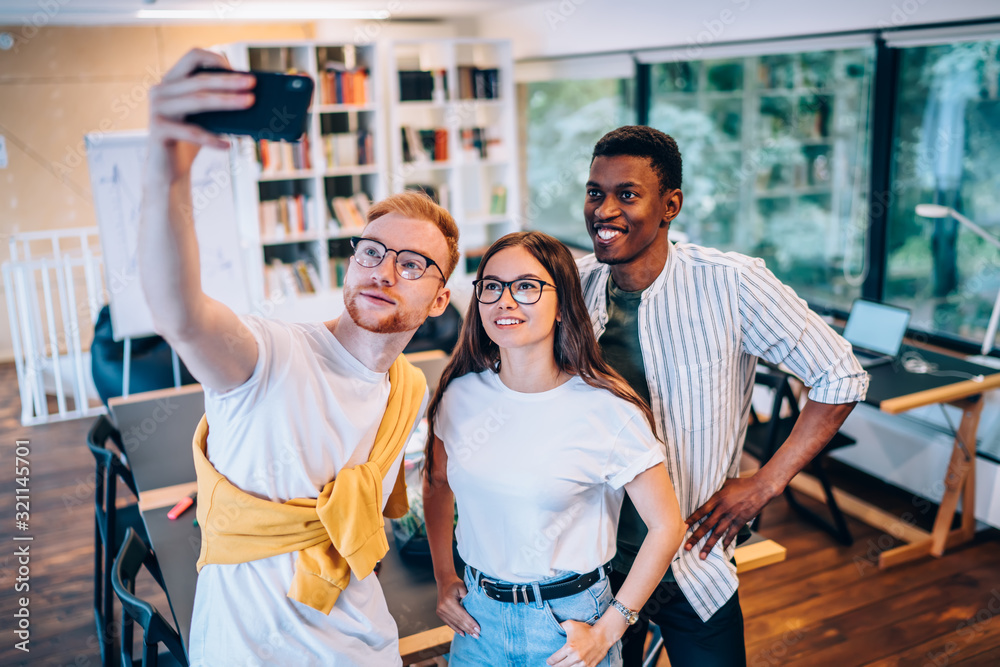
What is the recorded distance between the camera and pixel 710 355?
159 cm

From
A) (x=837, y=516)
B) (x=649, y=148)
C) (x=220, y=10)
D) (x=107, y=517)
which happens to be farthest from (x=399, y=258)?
(x=220, y=10)

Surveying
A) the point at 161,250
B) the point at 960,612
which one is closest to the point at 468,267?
the point at 960,612

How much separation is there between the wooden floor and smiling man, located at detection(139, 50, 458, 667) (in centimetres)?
191

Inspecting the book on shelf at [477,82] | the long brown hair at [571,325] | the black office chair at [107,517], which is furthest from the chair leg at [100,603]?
the book on shelf at [477,82]

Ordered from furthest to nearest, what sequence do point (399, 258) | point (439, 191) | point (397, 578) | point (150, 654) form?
point (439, 191), point (397, 578), point (150, 654), point (399, 258)

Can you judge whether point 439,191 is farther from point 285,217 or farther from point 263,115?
point 263,115

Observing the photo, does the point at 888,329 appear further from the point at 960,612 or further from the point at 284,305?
the point at 284,305

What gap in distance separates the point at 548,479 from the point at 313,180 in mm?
4493

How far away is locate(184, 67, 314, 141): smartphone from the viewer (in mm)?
910

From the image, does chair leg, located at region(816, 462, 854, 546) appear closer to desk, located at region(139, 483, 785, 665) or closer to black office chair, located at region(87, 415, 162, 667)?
desk, located at region(139, 483, 785, 665)

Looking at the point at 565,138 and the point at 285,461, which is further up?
the point at 565,138

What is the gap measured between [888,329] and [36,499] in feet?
14.4

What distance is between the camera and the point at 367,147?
560cm

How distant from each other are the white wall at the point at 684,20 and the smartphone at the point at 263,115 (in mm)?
3265
